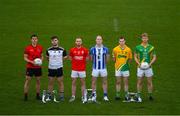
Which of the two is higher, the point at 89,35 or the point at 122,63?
the point at 89,35

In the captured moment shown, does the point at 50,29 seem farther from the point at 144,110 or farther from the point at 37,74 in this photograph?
the point at 144,110

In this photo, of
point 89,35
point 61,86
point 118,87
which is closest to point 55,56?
point 61,86

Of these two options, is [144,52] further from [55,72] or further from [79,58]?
[55,72]

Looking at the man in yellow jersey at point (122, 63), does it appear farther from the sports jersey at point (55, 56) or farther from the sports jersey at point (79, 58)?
the sports jersey at point (55, 56)

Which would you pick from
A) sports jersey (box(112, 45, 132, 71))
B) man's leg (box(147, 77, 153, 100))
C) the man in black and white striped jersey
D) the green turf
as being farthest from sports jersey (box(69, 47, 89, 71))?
man's leg (box(147, 77, 153, 100))

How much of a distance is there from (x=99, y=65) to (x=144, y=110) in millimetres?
2639

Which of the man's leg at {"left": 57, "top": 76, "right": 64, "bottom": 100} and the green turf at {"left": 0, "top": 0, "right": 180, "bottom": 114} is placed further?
the man's leg at {"left": 57, "top": 76, "right": 64, "bottom": 100}

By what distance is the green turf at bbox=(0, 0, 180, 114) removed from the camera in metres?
20.6

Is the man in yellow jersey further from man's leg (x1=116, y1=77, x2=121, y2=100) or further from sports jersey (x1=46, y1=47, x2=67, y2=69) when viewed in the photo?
sports jersey (x1=46, y1=47, x2=67, y2=69)

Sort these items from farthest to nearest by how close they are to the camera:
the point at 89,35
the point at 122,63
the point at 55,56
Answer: the point at 89,35, the point at 122,63, the point at 55,56

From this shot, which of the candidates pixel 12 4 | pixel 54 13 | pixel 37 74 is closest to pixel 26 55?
pixel 37 74

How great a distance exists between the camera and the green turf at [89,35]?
2056 centimetres

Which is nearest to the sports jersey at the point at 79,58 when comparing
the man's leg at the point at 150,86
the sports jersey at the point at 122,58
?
the sports jersey at the point at 122,58

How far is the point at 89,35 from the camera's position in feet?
112
